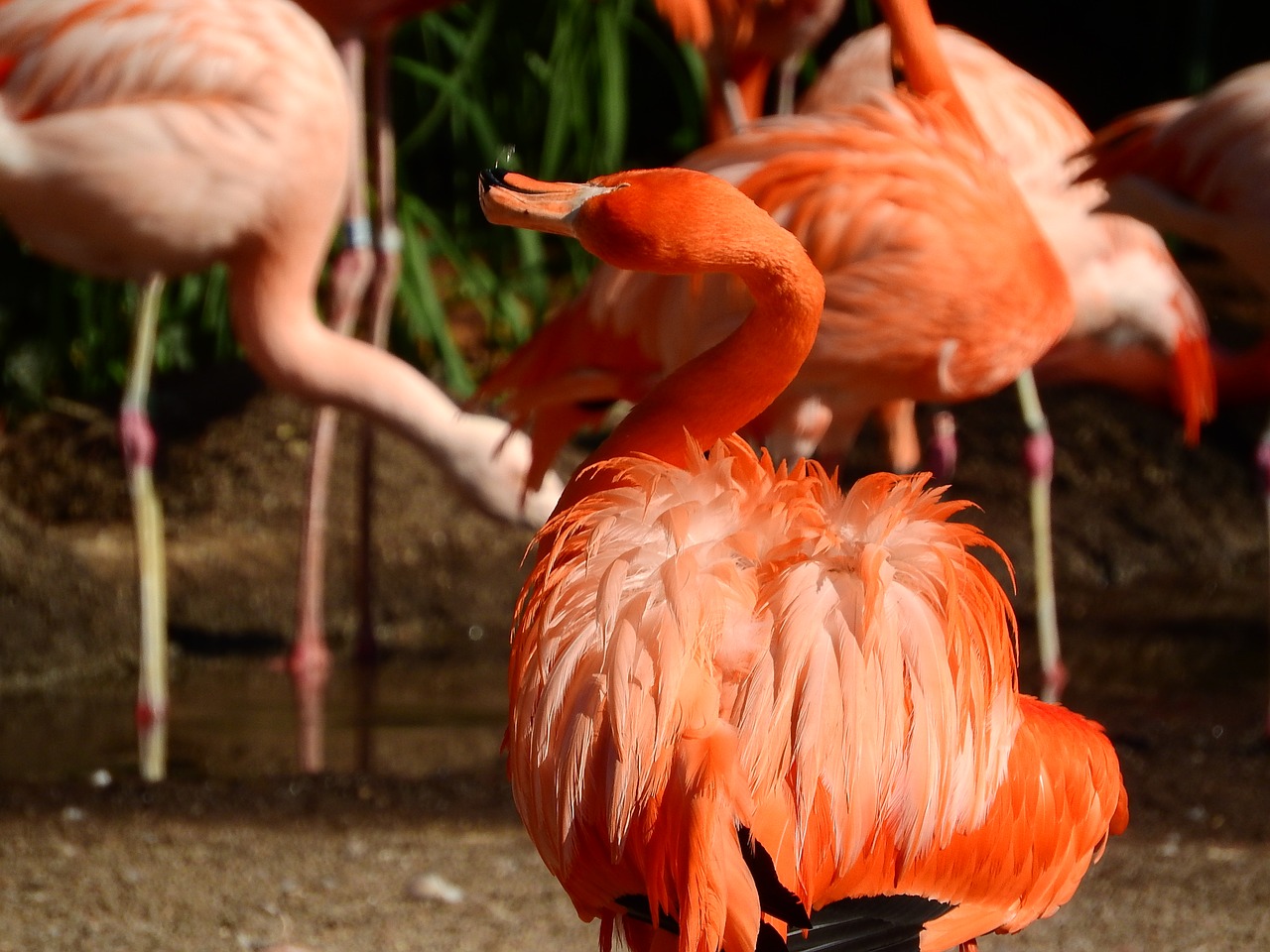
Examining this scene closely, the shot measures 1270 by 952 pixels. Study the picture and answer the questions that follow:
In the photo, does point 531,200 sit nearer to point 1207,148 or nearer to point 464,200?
point 1207,148

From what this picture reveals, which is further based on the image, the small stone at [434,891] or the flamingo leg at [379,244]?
the flamingo leg at [379,244]

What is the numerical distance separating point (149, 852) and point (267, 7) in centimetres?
202

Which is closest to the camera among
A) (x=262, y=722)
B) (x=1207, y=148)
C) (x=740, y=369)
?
(x=740, y=369)

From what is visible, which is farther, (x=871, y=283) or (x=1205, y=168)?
(x=1205, y=168)

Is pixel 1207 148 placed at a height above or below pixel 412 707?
above

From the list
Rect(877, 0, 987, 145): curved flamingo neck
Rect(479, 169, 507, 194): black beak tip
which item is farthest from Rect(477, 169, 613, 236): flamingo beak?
Rect(877, 0, 987, 145): curved flamingo neck

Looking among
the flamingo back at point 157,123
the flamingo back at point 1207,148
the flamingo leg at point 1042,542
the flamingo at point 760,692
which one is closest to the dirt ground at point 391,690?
the flamingo leg at point 1042,542

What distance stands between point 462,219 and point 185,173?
2.85 meters

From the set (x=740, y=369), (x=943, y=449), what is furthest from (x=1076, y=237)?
(x=740, y=369)

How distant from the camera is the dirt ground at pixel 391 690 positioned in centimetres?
252

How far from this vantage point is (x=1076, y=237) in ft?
13.1

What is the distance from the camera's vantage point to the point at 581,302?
10.4 feet

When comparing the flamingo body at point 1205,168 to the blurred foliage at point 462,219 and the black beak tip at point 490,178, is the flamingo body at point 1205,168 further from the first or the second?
the blurred foliage at point 462,219

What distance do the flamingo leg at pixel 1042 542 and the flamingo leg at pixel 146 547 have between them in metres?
1.97
